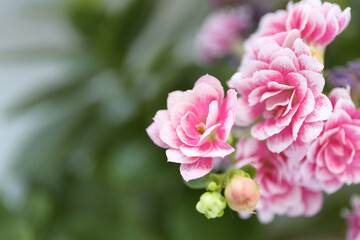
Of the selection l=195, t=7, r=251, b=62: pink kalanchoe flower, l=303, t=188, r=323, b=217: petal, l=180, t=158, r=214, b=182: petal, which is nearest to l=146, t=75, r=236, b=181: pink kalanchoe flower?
l=180, t=158, r=214, b=182: petal

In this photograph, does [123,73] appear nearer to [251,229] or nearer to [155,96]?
[155,96]

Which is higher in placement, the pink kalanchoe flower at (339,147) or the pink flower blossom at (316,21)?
the pink flower blossom at (316,21)

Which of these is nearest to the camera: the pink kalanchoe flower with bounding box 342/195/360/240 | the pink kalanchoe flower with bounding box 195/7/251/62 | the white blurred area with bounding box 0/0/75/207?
the pink kalanchoe flower with bounding box 342/195/360/240

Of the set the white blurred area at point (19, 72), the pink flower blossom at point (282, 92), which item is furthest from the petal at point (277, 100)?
the white blurred area at point (19, 72)

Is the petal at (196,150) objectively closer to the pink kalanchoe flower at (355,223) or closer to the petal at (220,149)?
the petal at (220,149)

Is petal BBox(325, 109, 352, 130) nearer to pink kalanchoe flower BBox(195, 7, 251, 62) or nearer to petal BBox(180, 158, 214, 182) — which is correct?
petal BBox(180, 158, 214, 182)

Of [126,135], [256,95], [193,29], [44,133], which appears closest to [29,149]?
[44,133]
